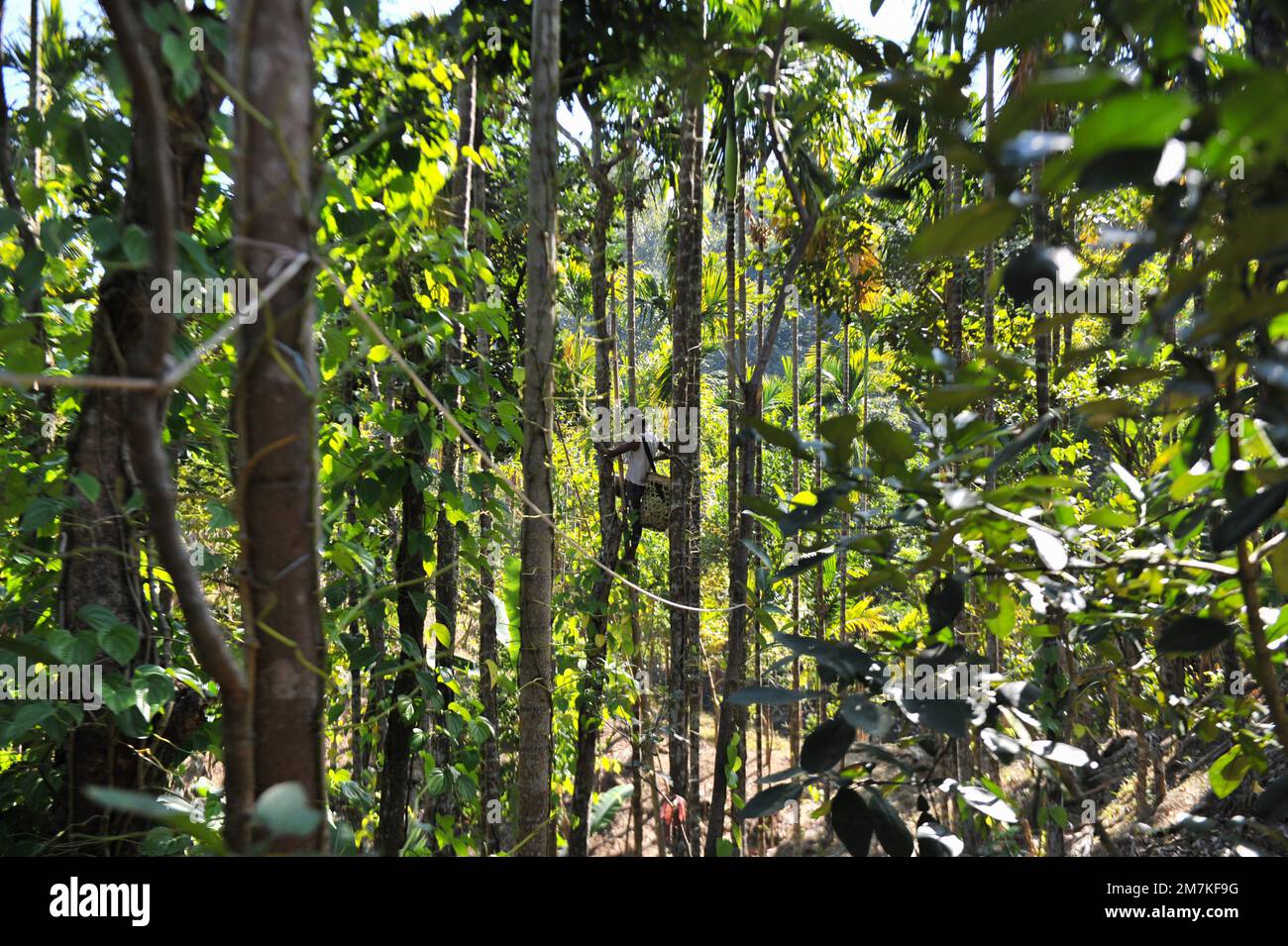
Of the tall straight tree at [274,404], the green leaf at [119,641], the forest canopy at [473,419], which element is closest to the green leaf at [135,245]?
the forest canopy at [473,419]

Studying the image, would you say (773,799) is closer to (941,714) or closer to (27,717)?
(941,714)

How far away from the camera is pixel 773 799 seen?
101 cm

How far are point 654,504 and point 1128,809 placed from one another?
25.0ft

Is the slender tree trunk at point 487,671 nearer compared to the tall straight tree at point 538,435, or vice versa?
the tall straight tree at point 538,435

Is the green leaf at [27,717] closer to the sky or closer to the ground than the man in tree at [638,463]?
closer to the ground

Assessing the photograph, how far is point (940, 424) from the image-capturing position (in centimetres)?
127

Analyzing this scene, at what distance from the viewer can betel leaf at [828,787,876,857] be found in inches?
38.0

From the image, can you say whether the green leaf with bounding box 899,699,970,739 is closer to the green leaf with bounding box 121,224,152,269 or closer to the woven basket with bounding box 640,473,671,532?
the green leaf with bounding box 121,224,152,269

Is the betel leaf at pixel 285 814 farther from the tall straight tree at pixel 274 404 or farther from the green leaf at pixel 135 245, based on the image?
the green leaf at pixel 135 245

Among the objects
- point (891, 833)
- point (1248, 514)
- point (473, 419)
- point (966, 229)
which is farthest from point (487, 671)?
point (966, 229)

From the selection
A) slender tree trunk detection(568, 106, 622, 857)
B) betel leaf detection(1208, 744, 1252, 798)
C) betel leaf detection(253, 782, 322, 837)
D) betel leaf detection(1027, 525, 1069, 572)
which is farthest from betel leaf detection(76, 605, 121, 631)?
slender tree trunk detection(568, 106, 622, 857)

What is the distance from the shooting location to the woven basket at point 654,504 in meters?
4.51

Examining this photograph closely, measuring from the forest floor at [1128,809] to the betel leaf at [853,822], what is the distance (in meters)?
0.05

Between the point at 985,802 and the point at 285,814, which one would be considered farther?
the point at 985,802
